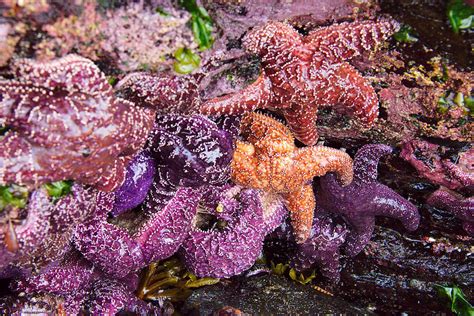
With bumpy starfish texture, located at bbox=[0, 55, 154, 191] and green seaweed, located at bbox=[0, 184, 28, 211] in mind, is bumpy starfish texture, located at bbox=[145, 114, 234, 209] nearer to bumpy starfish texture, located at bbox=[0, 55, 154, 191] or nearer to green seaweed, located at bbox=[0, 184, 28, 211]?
bumpy starfish texture, located at bbox=[0, 55, 154, 191]

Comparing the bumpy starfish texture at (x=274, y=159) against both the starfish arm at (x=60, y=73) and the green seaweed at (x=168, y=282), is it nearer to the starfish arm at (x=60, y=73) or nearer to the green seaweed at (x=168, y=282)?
the green seaweed at (x=168, y=282)

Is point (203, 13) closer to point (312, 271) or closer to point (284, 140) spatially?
point (284, 140)

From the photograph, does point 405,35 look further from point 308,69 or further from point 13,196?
point 13,196

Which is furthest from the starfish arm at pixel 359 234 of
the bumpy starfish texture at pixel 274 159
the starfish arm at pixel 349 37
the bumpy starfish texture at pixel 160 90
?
the bumpy starfish texture at pixel 160 90

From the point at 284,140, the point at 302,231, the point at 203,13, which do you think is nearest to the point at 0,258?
the point at 203,13

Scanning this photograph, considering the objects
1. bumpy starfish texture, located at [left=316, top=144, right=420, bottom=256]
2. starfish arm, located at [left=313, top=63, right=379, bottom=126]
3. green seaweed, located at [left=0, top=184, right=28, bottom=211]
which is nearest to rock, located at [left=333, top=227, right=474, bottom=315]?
bumpy starfish texture, located at [left=316, top=144, right=420, bottom=256]

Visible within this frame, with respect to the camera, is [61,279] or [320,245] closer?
[61,279]

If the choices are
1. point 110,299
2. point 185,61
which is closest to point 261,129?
point 185,61
